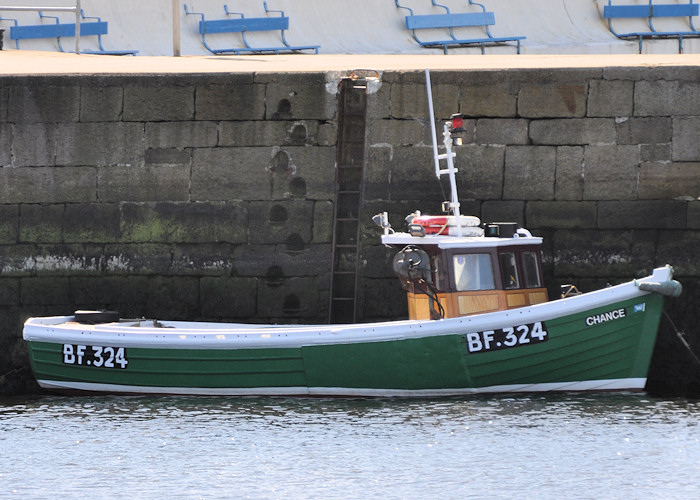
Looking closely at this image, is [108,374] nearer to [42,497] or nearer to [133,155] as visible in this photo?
[133,155]

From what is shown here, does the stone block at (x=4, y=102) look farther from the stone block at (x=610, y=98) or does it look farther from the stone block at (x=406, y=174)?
the stone block at (x=610, y=98)

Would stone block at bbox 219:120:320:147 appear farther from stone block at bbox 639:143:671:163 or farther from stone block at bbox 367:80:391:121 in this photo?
stone block at bbox 639:143:671:163

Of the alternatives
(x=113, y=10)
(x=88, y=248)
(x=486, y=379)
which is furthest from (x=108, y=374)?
(x=113, y=10)

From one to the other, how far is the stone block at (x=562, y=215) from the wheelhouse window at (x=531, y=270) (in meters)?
0.94

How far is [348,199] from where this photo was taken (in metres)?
→ 14.8

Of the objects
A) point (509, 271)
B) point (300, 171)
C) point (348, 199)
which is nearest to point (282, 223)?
point (300, 171)

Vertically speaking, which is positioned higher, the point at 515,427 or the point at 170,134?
the point at 170,134

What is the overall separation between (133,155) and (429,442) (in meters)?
4.70

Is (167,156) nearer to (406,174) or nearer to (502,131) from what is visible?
(406,174)

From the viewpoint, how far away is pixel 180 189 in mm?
14930

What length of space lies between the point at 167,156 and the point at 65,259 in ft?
4.53

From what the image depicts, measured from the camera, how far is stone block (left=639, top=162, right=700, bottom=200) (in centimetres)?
1429

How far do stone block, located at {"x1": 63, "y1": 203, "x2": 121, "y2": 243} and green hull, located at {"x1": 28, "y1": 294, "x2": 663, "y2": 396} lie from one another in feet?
5.53

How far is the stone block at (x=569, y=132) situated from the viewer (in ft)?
47.4
